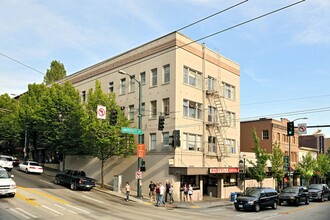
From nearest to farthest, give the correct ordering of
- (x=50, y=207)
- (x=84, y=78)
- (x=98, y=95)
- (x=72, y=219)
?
1. (x=72, y=219)
2. (x=50, y=207)
3. (x=98, y=95)
4. (x=84, y=78)

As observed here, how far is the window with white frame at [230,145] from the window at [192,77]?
26.1ft

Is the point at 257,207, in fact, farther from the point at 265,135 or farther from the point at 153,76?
the point at 265,135

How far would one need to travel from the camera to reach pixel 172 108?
32.0 m

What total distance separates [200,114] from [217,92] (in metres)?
3.23

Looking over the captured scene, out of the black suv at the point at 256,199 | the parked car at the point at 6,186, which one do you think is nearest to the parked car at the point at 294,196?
the black suv at the point at 256,199

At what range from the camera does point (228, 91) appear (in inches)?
1575

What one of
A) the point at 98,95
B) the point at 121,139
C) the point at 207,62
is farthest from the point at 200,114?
the point at 98,95

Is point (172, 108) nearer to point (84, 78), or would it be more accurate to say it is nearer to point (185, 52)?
point (185, 52)

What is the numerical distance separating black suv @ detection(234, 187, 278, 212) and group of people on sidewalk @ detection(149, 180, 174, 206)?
5.63 m

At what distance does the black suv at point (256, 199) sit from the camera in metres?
24.5

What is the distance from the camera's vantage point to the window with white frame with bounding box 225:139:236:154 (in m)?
38.5

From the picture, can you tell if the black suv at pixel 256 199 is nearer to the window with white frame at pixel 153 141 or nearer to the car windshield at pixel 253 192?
the car windshield at pixel 253 192

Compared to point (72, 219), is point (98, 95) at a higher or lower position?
higher

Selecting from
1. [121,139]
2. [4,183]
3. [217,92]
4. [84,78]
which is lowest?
[4,183]
